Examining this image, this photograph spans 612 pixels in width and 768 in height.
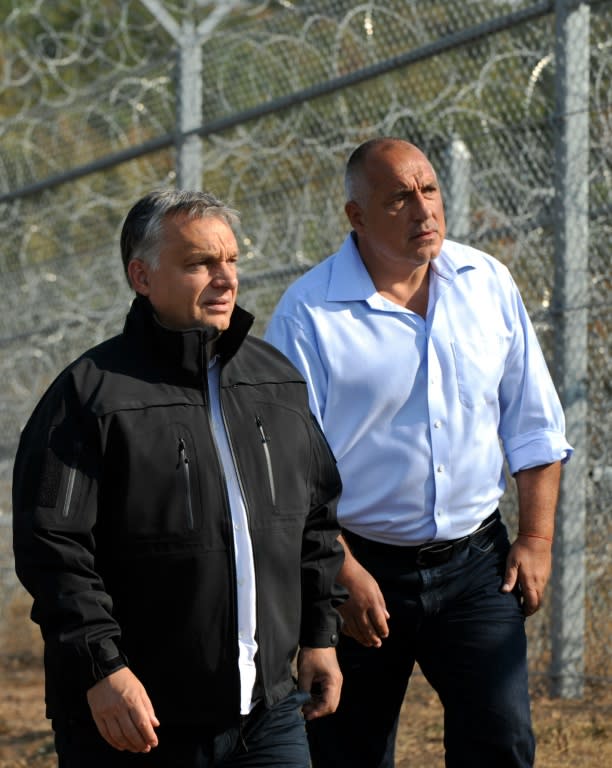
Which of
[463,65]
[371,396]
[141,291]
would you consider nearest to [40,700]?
[463,65]

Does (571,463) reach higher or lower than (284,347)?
lower

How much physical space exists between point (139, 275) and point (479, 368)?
0.94m

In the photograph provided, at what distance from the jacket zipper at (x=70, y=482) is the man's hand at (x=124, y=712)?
0.98 ft

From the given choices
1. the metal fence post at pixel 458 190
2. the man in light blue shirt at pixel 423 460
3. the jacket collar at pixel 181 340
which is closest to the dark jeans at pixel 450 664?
the man in light blue shirt at pixel 423 460

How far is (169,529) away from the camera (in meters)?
2.73

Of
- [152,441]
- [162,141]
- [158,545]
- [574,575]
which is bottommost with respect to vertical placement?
[574,575]

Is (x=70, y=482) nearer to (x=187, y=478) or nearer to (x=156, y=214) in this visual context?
(x=187, y=478)

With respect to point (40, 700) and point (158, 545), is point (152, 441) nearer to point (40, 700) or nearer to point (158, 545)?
point (158, 545)

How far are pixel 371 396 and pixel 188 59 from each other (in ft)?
11.1

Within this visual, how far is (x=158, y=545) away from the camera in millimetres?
2725

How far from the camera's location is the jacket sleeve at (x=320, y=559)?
3.02m

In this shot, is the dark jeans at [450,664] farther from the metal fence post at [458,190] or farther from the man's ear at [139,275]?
the metal fence post at [458,190]

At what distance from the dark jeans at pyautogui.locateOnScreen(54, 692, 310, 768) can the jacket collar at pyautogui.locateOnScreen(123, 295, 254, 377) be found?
0.67m

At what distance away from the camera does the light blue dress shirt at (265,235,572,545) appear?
→ 344cm
